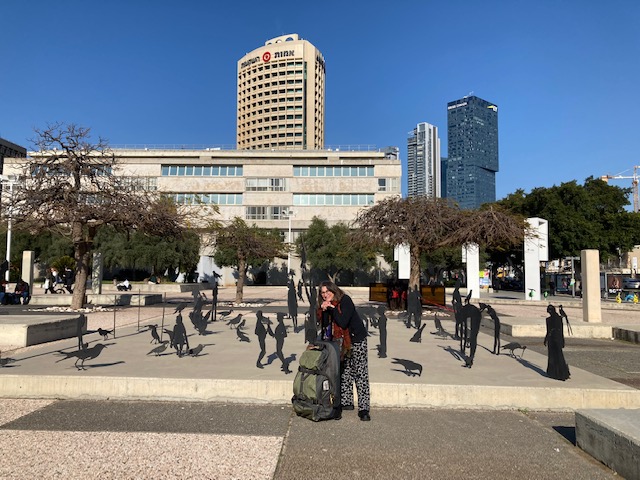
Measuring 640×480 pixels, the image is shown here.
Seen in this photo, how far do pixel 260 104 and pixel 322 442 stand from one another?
12578 cm

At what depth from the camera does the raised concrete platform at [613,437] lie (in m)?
3.63

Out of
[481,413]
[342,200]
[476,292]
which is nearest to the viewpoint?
[481,413]

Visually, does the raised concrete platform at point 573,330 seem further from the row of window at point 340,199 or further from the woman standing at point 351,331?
the row of window at point 340,199

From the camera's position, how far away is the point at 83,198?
690 inches

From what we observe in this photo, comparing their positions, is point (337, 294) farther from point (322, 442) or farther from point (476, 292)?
point (476, 292)

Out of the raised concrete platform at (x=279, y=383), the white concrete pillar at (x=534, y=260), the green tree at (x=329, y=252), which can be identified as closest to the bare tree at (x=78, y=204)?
the raised concrete platform at (x=279, y=383)

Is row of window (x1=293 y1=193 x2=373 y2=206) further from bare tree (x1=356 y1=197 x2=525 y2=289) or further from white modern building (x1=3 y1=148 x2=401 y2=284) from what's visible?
bare tree (x1=356 y1=197 x2=525 y2=289)

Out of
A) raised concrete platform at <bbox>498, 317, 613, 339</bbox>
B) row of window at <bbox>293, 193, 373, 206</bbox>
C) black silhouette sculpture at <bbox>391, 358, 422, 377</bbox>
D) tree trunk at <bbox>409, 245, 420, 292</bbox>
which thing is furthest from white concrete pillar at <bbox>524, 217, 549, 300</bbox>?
row of window at <bbox>293, 193, 373, 206</bbox>

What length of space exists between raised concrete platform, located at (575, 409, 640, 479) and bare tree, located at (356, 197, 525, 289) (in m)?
13.1

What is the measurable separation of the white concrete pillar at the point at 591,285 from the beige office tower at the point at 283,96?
10658 centimetres

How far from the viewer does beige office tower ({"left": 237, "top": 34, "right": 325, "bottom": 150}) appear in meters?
119

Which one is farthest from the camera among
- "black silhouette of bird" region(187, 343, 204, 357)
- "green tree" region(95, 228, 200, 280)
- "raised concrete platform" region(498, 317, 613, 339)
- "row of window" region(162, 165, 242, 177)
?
"row of window" region(162, 165, 242, 177)

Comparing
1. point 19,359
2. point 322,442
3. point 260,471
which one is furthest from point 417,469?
point 19,359

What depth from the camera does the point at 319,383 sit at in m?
4.91
